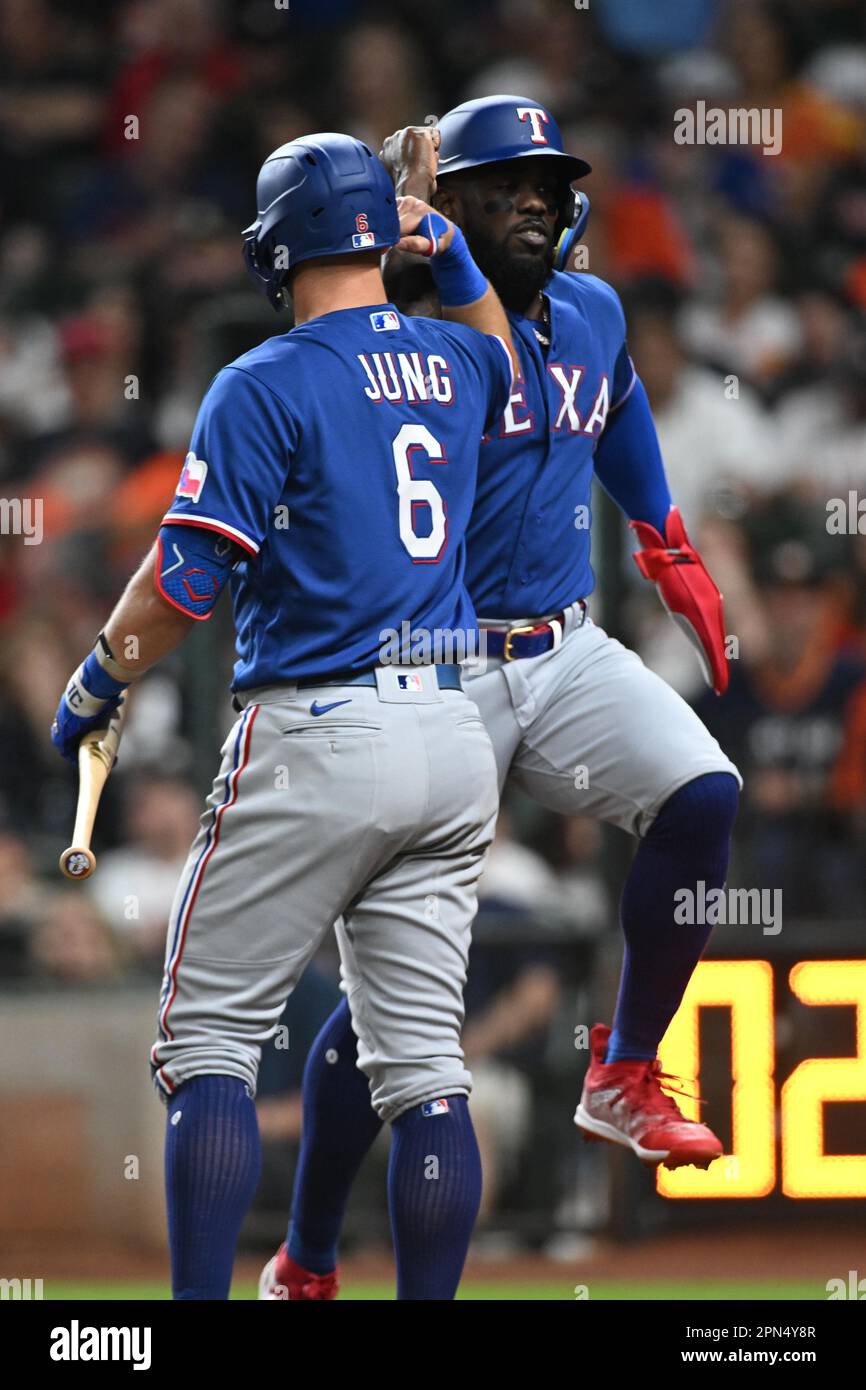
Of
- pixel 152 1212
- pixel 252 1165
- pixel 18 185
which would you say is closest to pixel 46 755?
pixel 152 1212

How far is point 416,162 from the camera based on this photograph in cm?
370

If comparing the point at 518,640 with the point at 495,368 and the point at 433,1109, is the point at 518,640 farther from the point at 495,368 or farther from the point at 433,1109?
the point at 433,1109

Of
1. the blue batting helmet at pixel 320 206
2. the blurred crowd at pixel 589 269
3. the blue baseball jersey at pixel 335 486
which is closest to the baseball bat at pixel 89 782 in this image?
the blue baseball jersey at pixel 335 486

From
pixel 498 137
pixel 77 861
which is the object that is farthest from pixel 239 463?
pixel 498 137

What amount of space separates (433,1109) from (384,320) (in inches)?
51.3

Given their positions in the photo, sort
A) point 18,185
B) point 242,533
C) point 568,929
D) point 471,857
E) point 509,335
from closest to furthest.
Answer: point 242,533 < point 471,857 < point 509,335 < point 568,929 < point 18,185

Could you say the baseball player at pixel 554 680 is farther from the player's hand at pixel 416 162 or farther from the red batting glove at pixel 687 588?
the red batting glove at pixel 687 588

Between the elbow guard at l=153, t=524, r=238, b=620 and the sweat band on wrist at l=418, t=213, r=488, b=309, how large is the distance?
2.17ft

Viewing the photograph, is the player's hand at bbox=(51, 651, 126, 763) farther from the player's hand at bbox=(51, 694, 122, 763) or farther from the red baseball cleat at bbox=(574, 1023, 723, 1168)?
the red baseball cleat at bbox=(574, 1023, 723, 1168)

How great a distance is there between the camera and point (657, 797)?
12.3 ft

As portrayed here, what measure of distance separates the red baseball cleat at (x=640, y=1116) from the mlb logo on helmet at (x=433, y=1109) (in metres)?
0.47

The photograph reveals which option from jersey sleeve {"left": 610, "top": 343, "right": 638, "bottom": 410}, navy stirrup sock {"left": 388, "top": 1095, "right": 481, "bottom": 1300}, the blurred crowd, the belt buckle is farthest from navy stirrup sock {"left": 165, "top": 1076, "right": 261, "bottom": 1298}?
the blurred crowd
